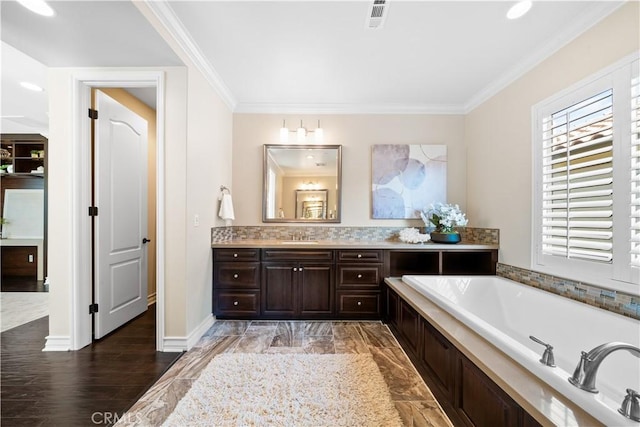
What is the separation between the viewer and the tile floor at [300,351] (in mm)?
1691

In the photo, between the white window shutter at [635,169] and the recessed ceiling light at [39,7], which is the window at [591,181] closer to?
the white window shutter at [635,169]

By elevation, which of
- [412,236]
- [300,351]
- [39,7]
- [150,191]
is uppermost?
[39,7]

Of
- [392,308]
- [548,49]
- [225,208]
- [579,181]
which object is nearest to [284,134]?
[225,208]

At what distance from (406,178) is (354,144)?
83cm

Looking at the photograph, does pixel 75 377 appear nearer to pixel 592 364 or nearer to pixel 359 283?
pixel 359 283

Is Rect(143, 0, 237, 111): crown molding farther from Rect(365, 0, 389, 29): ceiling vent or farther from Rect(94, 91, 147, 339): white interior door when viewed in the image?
Rect(365, 0, 389, 29): ceiling vent

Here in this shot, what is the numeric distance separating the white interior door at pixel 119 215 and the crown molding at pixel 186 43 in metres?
0.99

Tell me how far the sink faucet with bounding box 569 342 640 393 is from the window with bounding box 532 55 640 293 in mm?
1035

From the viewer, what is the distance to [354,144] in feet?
12.2

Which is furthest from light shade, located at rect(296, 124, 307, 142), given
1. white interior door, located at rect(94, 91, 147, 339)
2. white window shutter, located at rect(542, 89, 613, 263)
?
white window shutter, located at rect(542, 89, 613, 263)

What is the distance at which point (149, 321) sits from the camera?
3094mm

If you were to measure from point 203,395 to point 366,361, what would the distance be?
1.23m

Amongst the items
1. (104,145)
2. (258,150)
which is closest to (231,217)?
(258,150)

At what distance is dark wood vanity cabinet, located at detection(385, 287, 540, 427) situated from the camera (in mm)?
1154
